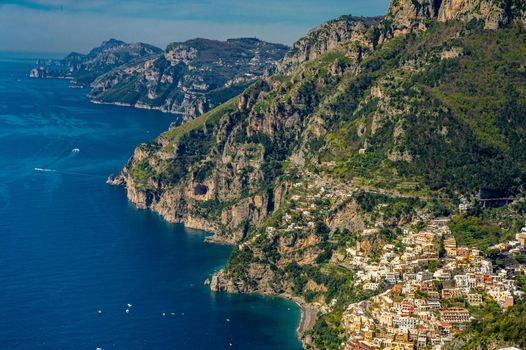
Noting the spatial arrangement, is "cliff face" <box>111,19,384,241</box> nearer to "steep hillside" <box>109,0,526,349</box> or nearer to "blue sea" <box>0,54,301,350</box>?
"steep hillside" <box>109,0,526,349</box>

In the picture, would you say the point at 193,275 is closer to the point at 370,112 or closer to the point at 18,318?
the point at 18,318

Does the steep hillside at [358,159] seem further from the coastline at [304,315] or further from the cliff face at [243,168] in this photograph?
the coastline at [304,315]

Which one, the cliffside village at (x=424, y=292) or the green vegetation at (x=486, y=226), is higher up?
the green vegetation at (x=486, y=226)

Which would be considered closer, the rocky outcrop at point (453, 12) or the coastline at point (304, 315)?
the coastline at point (304, 315)

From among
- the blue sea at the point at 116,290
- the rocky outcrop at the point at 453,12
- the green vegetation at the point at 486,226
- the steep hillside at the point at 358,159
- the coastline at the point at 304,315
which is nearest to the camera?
the blue sea at the point at 116,290

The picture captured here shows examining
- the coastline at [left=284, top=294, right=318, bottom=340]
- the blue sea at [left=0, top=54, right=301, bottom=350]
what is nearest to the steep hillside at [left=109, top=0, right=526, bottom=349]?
the coastline at [left=284, top=294, right=318, bottom=340]

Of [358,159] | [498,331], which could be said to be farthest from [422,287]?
[358,159]

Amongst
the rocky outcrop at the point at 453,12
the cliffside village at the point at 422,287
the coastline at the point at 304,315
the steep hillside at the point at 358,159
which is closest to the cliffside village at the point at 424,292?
the cliffside village at the point at 422,287

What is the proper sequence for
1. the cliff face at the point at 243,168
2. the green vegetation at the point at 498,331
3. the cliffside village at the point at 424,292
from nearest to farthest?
the green vegetation at the point at 498,331 < the cliffside village at the point at 424,292 < the cliff face at the point at 243,168
